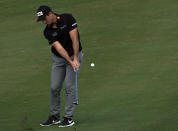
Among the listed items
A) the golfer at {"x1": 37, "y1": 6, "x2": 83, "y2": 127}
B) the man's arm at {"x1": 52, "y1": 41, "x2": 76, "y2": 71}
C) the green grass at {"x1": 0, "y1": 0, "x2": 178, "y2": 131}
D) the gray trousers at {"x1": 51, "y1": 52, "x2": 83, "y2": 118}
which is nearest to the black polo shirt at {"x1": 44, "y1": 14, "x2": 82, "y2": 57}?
the golfer at {"x1": 37, "y1": 6, "x2": 83, "y2": 127}

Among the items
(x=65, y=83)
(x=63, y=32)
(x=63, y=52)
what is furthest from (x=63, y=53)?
(x=65, y=83)

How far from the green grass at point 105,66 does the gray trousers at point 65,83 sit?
380 mm

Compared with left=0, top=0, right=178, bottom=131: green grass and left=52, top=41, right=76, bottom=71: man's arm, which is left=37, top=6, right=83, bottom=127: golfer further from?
left=0, top=0, right=178, bottom=131: green grass

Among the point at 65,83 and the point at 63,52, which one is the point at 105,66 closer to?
the point at 65,83

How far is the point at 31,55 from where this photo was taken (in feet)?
54.9

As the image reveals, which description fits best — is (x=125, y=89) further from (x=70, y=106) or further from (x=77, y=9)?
(x=77, y=9)

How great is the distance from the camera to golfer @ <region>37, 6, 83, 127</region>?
1027cm

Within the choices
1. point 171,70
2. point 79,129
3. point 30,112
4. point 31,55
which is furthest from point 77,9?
point 79,129

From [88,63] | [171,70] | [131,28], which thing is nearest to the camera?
[171,70]

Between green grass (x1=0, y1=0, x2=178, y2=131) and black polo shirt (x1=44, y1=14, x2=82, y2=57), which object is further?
green grass (x1=0, y1=0, x2=178, y2=131)

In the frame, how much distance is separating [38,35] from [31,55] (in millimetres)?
2374

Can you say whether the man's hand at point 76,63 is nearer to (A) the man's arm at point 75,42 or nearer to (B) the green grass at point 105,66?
(A) the man's arm at point 75,42

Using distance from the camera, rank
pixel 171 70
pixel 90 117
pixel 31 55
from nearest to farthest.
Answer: pixel 90 117
pixel 171 70
pixel 31 55

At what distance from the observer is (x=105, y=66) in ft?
48.9
